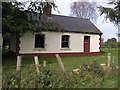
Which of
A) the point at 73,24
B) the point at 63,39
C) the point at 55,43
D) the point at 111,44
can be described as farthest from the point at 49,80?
the point at 111,44

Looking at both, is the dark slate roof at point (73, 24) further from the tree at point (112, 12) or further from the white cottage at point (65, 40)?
the tree at point (112, 12)

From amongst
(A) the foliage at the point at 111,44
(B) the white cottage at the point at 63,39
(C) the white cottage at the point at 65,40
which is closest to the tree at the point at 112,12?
(B) the white cottage at the point at 63,39

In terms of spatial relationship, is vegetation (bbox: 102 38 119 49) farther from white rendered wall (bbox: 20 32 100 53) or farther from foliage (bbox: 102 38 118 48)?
white rendered wall (bbox: 20 32 100 53)

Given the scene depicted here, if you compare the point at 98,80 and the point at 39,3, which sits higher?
the point at 39,3

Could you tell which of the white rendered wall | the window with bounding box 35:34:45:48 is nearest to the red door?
the white rendered wall

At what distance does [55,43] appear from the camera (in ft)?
86.3

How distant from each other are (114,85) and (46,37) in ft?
54.7

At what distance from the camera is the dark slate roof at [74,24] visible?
27869 mm

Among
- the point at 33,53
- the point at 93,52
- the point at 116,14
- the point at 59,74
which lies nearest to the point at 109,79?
the point at 59,74

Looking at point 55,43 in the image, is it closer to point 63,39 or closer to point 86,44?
point 63,39

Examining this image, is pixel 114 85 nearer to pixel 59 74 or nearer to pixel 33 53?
pixel 59 74

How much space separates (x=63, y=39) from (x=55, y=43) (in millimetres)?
1207

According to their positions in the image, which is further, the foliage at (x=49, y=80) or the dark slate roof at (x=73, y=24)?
the dark slate roof at (x=73, y=24)

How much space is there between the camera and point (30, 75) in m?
9.20
